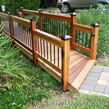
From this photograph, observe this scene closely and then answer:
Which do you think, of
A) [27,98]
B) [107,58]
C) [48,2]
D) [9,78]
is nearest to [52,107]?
[27,98]

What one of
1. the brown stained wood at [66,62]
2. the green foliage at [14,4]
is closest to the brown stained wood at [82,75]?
the brown stained wood at [66,62]

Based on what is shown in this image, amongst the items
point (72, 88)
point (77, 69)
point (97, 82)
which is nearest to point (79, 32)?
point (77, 69)

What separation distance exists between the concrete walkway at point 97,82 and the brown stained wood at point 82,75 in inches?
3.0

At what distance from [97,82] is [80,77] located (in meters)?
0.36

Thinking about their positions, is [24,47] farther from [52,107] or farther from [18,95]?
[52,107]

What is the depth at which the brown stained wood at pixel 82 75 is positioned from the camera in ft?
10.5

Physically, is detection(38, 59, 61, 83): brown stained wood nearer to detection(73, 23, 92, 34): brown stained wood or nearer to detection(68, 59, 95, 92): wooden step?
detection(68, 59, 95, 92): wooden step

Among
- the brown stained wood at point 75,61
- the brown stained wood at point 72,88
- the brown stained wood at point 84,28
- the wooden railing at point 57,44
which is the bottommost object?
the brown stained wood at point 72,88

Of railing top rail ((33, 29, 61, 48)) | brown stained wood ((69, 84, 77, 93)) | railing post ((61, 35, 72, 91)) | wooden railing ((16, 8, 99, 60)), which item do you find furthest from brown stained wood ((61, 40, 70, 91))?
wooden railing ((16, 8, 99, 60))

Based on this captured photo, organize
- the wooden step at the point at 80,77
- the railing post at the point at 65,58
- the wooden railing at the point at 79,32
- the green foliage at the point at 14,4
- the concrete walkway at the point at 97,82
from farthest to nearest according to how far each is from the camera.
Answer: the green foliage at the point at 14,4 < the wooden railing at the point at 79,32 < the wooden step at the point at 80,77 < the concrete walkway at the point at 97,82 < the railing post at the point at 65,58

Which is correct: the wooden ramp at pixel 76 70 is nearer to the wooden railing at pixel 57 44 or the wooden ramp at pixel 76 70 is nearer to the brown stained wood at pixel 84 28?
the wooden railing at pixel 57 44

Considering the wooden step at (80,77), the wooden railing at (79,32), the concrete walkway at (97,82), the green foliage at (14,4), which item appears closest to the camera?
the concrete walkway at (97,82)

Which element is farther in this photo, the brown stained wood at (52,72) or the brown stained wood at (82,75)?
the brown stained wood at (52,72)

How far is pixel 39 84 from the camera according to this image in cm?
371
